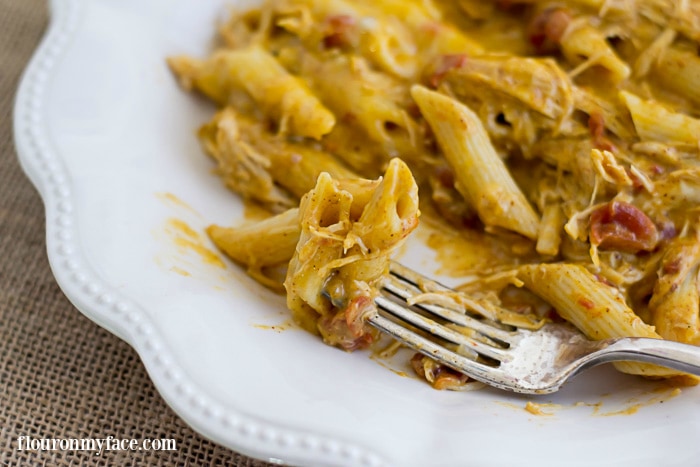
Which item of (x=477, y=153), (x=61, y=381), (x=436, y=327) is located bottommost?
(x=61, y=381)

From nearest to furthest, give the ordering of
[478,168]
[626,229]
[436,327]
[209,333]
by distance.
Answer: [209,333], [436,327], [626,229], [478,168]

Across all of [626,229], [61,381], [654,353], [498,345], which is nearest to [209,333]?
[61,381]

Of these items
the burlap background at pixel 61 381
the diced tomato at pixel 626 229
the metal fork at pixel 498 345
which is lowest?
the burlap background at pixel 61 381

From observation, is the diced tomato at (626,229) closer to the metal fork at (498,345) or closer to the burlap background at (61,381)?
the metal fork at (498,345)

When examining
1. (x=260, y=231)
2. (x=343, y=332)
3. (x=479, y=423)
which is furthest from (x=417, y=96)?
(x=479, y=423)

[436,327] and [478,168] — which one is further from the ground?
[478,168]

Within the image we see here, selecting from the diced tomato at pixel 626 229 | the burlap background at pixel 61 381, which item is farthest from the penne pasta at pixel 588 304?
the burlap background at pixel 61 381

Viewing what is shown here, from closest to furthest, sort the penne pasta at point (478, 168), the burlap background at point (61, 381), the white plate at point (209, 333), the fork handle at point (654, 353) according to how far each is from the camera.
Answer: the white plate at point (209, 333) < the fork handle at point (654, 353) < the burlap background at point (61, 381) < the penne pasta at point (478, 168)

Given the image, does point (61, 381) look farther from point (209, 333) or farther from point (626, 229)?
point (626, 229)
